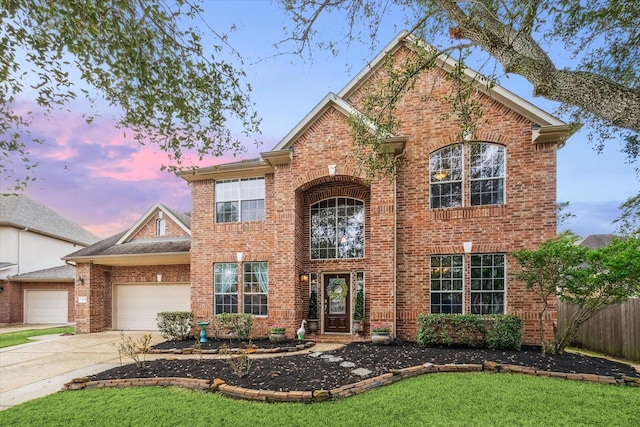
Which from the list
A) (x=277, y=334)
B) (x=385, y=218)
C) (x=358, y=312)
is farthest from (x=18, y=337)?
(x=385, y=218)

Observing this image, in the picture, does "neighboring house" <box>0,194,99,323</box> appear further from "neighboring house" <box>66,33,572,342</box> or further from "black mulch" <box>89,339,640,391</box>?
"black mulch" <box>89,339,640,391</box>

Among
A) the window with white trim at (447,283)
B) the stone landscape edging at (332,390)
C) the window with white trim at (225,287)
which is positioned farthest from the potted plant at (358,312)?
the window with white trim at (225,287)

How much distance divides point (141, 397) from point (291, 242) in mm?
6074

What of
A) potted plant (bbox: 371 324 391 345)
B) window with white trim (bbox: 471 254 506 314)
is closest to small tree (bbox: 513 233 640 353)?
window with white trim (bbox: 471 254 506 314)

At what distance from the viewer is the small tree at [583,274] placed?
22.6ft

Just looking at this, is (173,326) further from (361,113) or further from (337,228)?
(361,113)

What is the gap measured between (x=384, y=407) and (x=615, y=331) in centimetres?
814

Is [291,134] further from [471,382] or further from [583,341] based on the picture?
[583,341]

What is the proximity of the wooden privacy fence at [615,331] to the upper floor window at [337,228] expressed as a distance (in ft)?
22.5

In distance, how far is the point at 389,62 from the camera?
686 cm

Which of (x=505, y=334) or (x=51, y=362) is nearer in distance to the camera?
(x=505, y=334)

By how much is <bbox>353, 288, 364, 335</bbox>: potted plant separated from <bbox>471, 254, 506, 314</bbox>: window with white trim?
337cm

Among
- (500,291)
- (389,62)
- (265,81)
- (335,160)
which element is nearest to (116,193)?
(335,160)

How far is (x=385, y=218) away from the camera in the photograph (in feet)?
33.3
